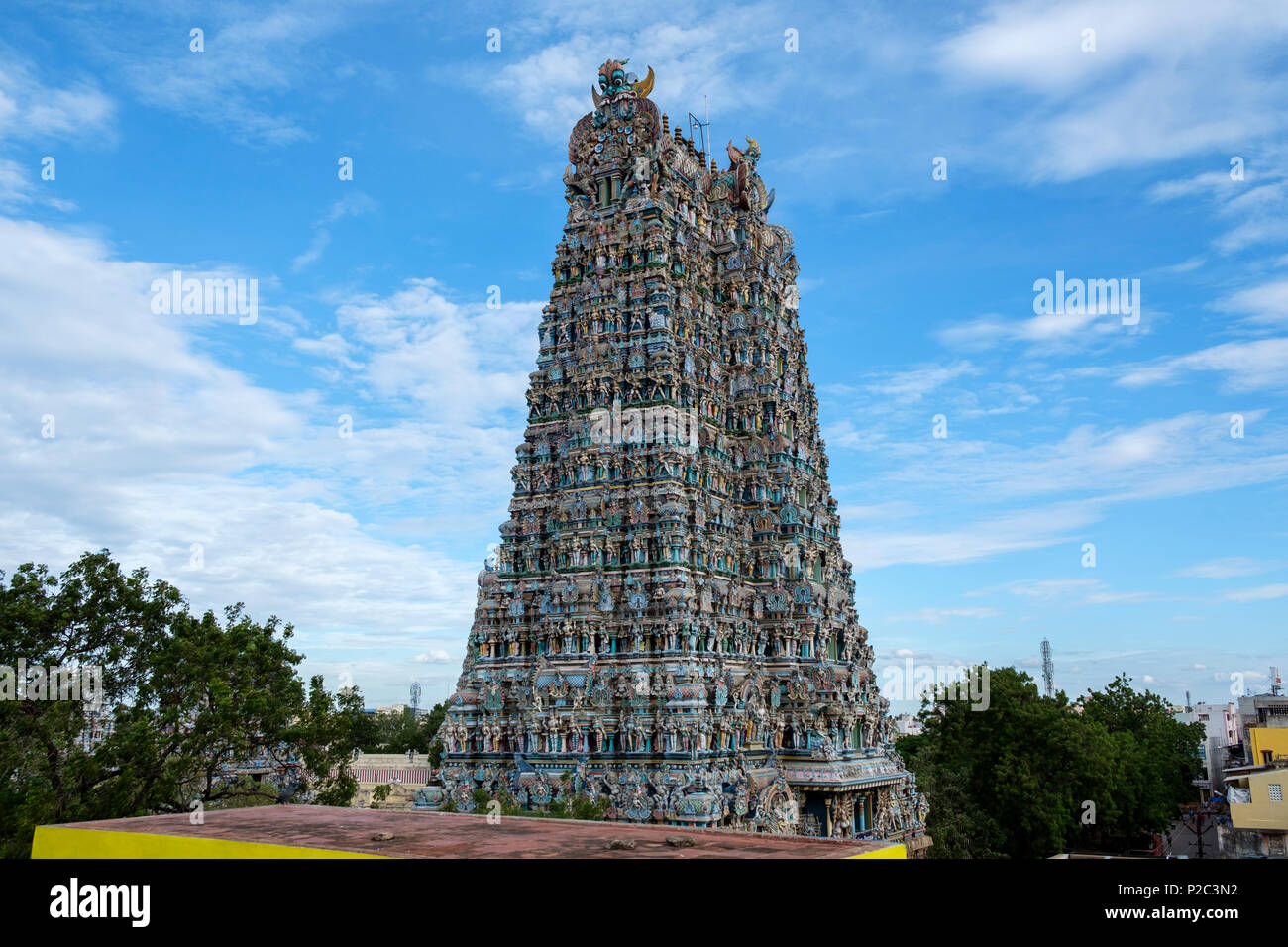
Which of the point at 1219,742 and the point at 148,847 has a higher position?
the point at 148,847

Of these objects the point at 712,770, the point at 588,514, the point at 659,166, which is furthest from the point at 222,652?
the point at 659,166

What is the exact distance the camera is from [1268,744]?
5753cm

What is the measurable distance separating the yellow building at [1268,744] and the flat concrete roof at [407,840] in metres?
53.4

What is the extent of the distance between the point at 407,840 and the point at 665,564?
21.1 m

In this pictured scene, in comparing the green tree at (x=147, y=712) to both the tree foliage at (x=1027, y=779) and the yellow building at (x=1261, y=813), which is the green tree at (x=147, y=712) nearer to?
the tree foliage at (x=1027, y=779)

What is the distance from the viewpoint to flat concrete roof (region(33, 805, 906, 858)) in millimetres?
14281

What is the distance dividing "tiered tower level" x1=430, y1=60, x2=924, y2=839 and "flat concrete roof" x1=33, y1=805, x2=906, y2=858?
1402cm

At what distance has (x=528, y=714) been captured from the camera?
3631cm

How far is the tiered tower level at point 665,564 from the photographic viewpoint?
1382 inches

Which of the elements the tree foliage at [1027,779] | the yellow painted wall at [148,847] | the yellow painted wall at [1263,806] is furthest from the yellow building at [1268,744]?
the yellow painted wall at [148,847]

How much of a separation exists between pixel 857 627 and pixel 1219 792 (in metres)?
51.3

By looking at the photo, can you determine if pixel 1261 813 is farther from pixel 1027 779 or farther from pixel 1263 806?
pixel 1027 779

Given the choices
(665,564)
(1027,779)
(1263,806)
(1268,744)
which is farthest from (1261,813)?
(665,564)
